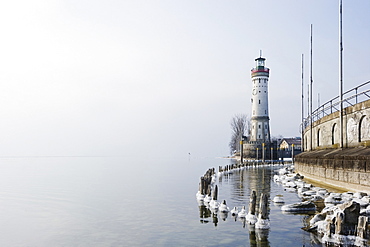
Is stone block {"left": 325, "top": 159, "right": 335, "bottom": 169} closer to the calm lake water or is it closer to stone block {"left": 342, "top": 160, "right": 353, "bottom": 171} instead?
stone block {"left": 342, "top": 160, "right": 353, "bottom": 171}

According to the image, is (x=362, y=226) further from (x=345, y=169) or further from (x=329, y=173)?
(x=329, y=173)

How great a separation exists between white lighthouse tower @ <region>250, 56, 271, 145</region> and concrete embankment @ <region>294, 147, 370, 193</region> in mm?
54796

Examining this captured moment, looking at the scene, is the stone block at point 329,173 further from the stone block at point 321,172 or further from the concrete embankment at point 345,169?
the stone block at point 321,172

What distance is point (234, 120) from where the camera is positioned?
124500mm

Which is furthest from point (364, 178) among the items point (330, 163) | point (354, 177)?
point (330, 163)

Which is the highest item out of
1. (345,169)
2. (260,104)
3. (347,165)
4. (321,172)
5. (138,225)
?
(260,104)

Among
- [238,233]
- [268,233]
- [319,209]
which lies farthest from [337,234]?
[319,209]

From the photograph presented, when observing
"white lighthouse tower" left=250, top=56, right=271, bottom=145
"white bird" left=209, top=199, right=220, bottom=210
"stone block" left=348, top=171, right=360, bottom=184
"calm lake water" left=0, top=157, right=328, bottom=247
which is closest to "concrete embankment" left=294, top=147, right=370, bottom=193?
"stone block" left=348, top=171, right=360, bottom=184

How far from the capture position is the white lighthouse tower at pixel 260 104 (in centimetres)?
8438

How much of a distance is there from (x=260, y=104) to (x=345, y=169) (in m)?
63.7

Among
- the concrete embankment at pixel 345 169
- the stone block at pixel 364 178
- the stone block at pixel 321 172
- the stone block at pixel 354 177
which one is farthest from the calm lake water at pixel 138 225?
the stone block at pixel 364 178

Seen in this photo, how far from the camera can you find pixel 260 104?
276 ft

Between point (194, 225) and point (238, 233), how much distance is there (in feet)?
9.17

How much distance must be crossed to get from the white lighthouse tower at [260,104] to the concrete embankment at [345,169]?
180 feet
